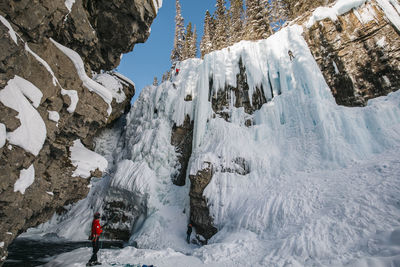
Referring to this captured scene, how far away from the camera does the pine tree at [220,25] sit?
24.3 m

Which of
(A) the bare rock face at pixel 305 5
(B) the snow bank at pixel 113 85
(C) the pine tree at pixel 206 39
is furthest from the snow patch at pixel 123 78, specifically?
(A) the bare rock face at pixel 305 5

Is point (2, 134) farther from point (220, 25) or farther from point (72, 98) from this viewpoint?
point (220, 25)

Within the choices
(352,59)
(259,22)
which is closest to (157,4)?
(352,59)

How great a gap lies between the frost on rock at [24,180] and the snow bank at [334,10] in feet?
54.3

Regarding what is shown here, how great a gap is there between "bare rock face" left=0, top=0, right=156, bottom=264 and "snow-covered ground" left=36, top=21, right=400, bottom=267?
2061 millimetres

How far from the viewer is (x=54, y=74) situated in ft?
18.3

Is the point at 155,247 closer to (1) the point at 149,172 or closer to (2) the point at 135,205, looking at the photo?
(2) the point at 135,205

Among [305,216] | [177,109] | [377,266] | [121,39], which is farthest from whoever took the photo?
[177,109]

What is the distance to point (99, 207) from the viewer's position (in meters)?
14.2

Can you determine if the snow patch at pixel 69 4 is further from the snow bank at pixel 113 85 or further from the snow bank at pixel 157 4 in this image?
the snow bank at pixel 113 85

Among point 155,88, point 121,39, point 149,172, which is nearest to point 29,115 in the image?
point 121,39

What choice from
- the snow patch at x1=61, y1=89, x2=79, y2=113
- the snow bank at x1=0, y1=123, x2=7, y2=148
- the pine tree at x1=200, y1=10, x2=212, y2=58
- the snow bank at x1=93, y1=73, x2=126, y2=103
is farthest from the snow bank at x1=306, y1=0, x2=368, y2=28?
the snow bank at x1=93, y1=73, x2=126, y2=103

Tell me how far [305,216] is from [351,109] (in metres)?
6.96

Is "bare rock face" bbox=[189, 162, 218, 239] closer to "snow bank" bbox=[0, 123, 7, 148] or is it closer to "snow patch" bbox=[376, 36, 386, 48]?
"snow bank" bbox=[0, 123, 7, 148]
